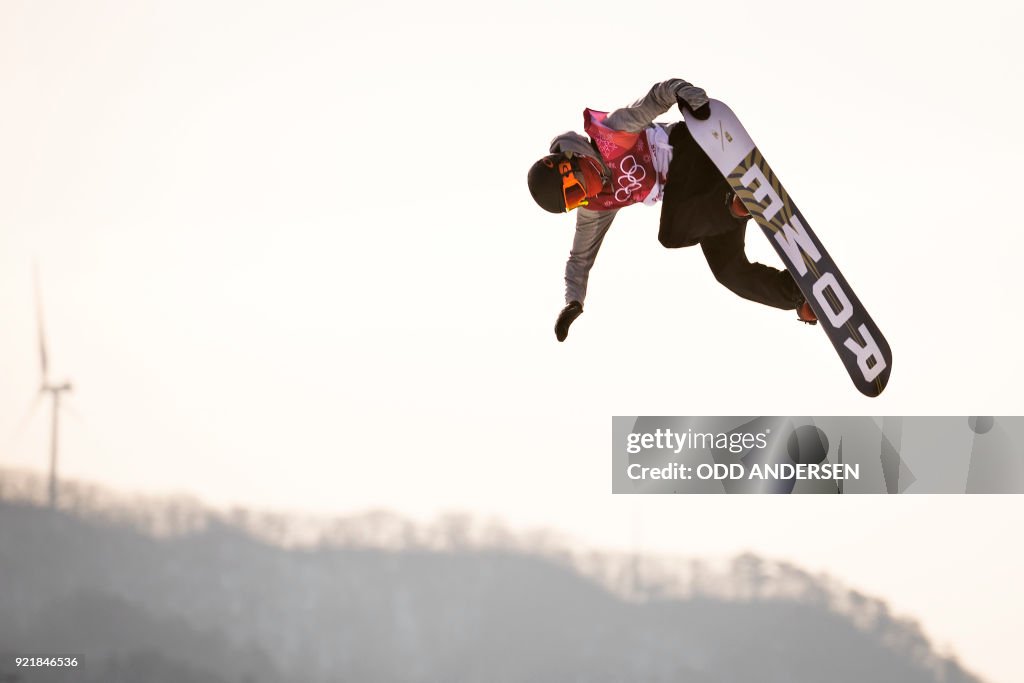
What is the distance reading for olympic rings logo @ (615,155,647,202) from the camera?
13.1m

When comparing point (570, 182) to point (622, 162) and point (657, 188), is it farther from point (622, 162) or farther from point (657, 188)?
point (657, 188)

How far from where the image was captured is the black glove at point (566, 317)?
44.8ft

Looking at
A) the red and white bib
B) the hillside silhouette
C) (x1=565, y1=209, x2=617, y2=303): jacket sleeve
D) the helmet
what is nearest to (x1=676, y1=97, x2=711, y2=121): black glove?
the red and white bib

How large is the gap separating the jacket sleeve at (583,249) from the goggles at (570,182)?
2.55 feet

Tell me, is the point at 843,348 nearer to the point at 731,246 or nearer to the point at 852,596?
the point at 731,246

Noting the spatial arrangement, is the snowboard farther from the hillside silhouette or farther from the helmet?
the hillside silhouette

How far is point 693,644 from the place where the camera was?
182 meters

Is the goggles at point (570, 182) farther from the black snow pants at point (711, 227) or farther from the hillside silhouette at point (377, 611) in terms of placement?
the hillside silhouette at point (377, 611)

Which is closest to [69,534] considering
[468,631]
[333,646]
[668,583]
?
[333,646]

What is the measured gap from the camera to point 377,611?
18138 centimetres

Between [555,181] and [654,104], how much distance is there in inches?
49.5

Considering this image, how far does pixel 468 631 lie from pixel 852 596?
2218 inches

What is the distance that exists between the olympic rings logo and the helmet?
458 mm

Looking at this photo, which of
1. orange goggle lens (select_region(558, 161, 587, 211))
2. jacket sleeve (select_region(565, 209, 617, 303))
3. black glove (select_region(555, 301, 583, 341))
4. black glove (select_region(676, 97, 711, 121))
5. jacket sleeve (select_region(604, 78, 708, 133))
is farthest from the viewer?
jacket sleeve (select_region(565, 209, 617, 303))
